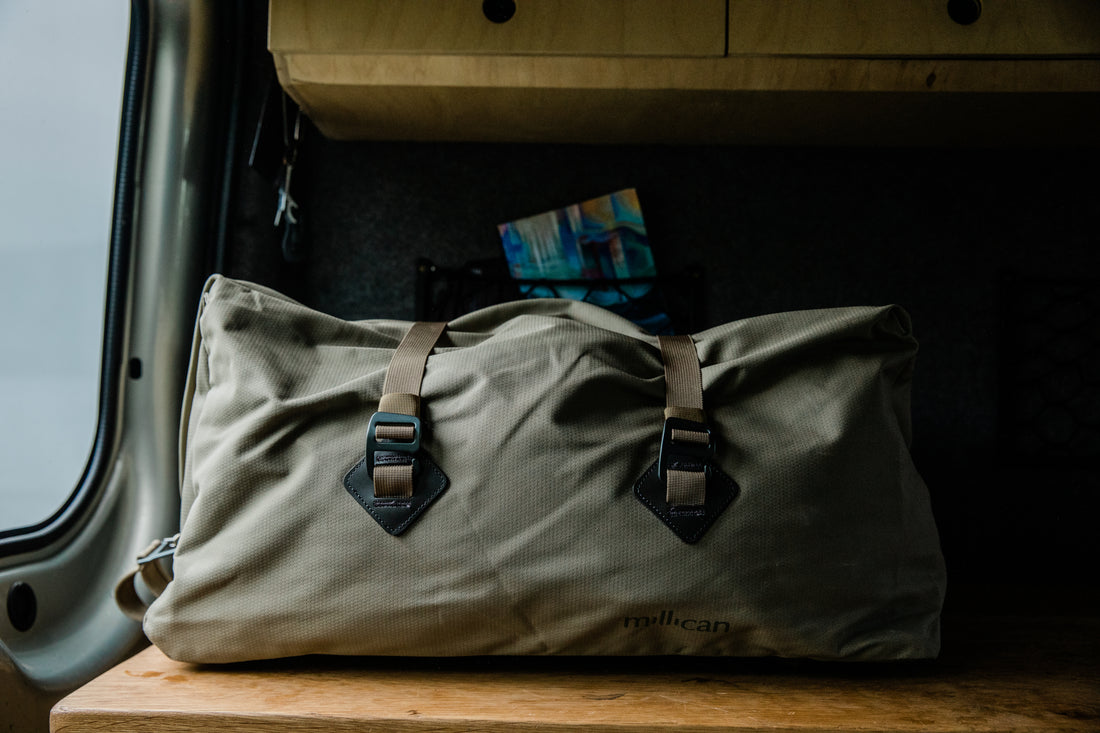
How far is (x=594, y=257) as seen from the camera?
107 centimetres

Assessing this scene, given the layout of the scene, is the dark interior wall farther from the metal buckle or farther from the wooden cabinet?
the metal buckle

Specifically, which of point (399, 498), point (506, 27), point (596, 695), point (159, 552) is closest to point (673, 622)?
point (596, 695)

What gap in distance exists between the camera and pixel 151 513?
0.95 meters

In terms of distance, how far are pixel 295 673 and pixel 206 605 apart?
9 centimetres

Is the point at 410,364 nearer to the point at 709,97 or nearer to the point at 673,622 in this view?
the point at 673,622

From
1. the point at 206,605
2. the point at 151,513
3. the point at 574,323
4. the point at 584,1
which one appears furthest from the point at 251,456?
the point at 584,1

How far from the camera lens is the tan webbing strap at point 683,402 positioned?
2.04 ft

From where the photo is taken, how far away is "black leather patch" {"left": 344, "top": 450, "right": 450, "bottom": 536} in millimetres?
626

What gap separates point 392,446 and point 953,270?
82 centimetres

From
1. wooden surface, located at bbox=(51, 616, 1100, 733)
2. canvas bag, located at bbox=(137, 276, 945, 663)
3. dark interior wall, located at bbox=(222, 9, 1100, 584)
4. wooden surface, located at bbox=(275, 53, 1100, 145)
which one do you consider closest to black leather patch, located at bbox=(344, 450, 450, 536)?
canvas bag, located at bbox=(137, 276, 945, 663)

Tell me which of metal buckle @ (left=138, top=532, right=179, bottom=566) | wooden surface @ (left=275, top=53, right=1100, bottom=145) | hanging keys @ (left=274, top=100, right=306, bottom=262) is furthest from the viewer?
hanging keys @ (left=274, top=100, right=306, bottom=262)

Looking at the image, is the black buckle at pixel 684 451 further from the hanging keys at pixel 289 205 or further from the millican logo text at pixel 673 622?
the hanging keys at pixel 289 205

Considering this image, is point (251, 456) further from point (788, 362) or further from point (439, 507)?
point (788, 362)

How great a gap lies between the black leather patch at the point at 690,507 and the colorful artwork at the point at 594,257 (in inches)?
17.4
